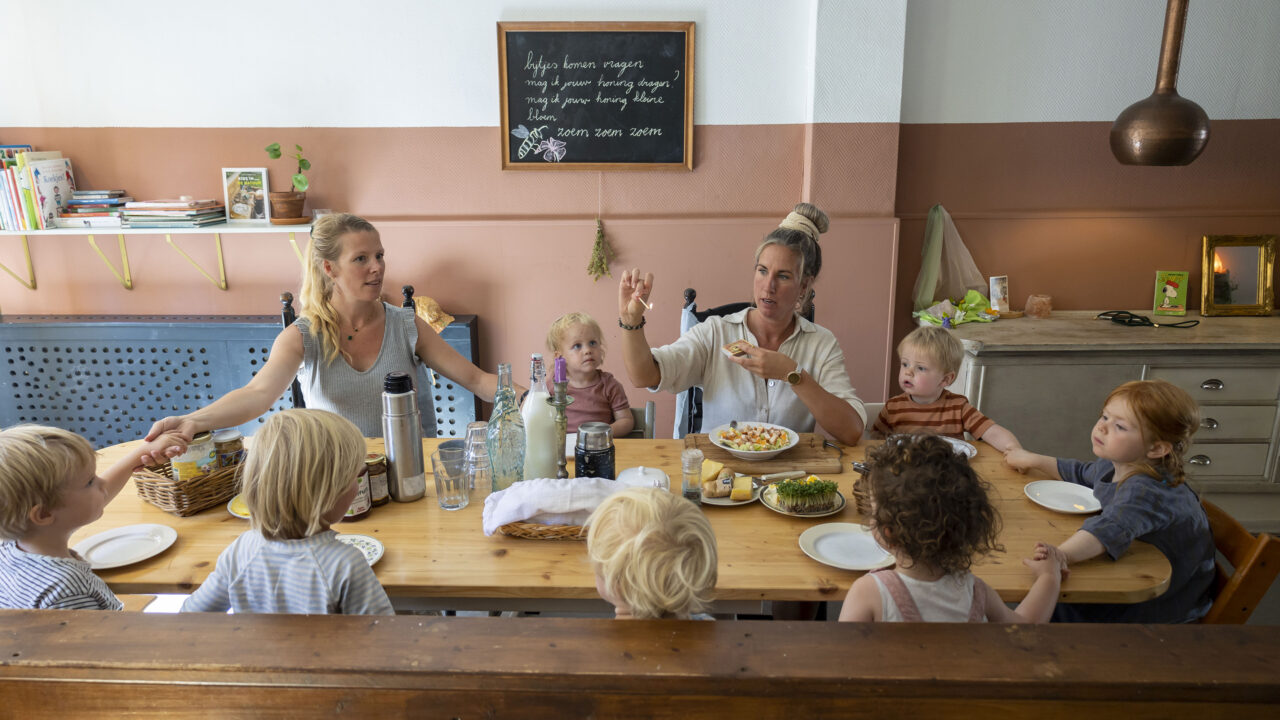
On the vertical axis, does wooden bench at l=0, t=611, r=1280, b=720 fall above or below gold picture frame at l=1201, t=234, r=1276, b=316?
below

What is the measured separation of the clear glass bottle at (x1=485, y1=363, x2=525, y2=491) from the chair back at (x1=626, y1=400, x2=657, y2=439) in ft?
2.73

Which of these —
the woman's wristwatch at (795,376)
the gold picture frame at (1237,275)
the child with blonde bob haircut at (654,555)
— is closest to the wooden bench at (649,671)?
the child with blonde bob haircut at (654,555)

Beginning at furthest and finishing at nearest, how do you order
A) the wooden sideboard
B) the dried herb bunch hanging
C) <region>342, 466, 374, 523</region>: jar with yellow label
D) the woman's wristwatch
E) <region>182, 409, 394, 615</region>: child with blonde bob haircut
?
the dried herb bunch hanging, the wooden sideboard, the woman's wristwatch, <region>342, 466, 374, 523</region>: jar with yellow label, <region>182, 409, 394, 615</region>: child with blonde bob haircut

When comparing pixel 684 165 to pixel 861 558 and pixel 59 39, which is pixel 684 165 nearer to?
pixel 861 558

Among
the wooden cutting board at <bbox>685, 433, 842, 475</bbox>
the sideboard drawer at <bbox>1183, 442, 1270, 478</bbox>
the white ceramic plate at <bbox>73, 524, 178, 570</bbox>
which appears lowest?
the sideboard drawer at <bbox>1183, 442, 1270, 478</bbox>

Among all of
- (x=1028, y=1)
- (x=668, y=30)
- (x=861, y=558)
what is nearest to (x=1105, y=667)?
(x=861, y=558)

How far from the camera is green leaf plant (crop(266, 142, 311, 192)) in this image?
11.3 ft

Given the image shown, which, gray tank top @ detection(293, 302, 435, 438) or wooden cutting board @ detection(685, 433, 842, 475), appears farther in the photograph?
gray tank top @ detection(293, 302, 435, 438)

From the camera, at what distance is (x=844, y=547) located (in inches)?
65.2

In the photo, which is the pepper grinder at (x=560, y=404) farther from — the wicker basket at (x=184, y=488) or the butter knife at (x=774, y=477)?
the wicker basket at (x=184, y=488)

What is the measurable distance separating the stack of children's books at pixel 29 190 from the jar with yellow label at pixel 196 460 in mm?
2346

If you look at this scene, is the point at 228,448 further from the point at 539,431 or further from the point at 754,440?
the point at 754,440

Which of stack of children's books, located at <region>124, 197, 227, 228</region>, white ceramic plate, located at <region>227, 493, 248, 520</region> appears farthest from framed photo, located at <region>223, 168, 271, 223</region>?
white ceramic plate, located at <region>227, 493, 248, 520</region>

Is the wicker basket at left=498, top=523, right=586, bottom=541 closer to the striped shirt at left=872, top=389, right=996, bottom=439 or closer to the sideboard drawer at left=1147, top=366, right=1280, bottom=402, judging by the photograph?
the striped shirt at left=872, top=389, right=996, bottom=439
